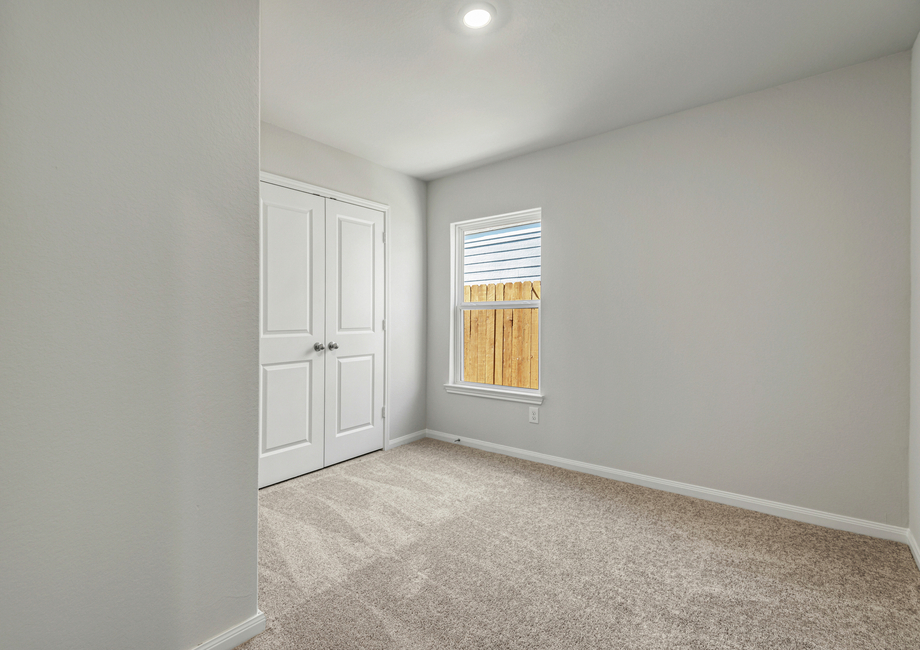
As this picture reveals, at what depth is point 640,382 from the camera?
9.73 ft

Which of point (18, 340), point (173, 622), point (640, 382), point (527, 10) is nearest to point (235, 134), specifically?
point (18, 340)

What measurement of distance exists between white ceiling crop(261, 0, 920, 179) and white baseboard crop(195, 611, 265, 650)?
7.73 feet

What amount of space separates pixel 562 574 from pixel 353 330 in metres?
2.31

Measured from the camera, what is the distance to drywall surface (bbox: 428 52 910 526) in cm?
224

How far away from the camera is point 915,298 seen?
2070 millimetres

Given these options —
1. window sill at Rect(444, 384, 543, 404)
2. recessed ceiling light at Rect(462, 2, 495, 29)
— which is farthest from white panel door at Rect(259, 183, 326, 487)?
recessed ceiling light at Rect(462, 2, 495, 29)

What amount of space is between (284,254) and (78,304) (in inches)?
75.1

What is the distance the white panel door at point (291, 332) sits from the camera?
2.99m

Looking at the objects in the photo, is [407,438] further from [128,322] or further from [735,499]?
[128,322]

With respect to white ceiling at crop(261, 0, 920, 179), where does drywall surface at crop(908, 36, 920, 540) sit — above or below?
below

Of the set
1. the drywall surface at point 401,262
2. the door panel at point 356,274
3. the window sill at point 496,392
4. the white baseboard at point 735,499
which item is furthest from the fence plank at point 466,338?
the door panel at point 356,274

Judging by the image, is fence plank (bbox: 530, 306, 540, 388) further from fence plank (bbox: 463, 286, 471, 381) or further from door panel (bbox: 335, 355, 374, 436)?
door panel (bbox: 335, 355, 374, 436)

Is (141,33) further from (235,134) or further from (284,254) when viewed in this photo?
(284,254)

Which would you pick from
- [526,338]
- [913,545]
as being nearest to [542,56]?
[526,338]
